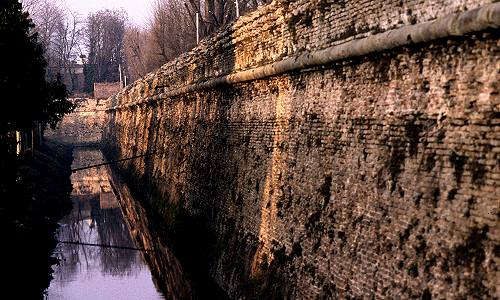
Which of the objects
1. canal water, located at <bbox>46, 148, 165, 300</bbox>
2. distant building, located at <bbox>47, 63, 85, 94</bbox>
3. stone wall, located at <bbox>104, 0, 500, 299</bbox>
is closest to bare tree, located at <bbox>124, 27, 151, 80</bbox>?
distant building, located at <bbox>47, 63, 85, 94</bbox>

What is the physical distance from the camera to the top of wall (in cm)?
645

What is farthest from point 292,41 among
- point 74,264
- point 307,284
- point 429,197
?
point 74,264

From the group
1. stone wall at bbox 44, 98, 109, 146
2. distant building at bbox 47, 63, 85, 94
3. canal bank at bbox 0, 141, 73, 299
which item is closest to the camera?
canal bank at bbox 0, 141, 73, 299

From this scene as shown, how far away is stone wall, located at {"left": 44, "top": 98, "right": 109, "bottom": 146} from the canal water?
30.6 meters

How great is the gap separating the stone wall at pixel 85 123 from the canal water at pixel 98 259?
3064cm

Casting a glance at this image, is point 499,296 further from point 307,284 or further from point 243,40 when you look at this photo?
point 243,40

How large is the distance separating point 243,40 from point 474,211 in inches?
284

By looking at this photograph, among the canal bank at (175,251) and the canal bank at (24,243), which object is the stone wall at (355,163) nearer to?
the canal bank at (175,251)

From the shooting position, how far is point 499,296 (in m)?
4.75

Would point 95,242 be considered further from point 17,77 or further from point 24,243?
point 24,243

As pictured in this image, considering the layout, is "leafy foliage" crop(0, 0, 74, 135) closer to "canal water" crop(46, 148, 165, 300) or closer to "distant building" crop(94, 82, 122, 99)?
"canal water" crop(46, 148, 165, 300)

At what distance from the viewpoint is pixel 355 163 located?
287 inches

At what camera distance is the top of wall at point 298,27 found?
6.45m

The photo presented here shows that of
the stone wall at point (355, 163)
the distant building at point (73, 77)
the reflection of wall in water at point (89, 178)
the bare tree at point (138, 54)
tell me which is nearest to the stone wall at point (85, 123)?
the bare tree at point (138, 54)
